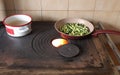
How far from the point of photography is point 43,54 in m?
0.84

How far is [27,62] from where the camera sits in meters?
0.79

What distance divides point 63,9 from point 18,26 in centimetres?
35

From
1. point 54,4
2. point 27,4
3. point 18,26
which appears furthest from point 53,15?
point 18,26

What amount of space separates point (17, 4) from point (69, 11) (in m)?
0.35

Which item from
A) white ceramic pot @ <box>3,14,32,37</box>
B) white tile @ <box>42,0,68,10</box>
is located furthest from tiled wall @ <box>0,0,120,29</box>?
white ceramic pot @ <box>3,14,32,37</box>

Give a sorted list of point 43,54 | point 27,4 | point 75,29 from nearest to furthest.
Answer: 1. point 43,54
2. point 75,29
3. point 27,4

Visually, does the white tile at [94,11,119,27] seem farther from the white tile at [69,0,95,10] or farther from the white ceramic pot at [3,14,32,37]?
the white ceramic pot at [3,14,32,37]

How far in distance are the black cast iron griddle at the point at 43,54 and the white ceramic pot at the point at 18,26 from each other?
1.2 inches

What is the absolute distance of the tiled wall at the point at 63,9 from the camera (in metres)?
1.11

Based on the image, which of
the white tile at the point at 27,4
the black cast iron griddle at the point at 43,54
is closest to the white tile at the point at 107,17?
the black cast iron griddle at the point at 43,54

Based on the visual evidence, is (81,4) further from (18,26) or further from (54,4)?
(18,26)

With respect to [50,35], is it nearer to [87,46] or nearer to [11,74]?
[87,46]

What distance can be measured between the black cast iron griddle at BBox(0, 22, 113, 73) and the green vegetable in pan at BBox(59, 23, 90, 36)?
42 millimetres

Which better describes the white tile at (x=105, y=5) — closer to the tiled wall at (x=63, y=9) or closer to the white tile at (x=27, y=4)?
the tiled wall at (x=63, y=9)
